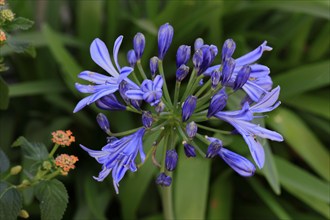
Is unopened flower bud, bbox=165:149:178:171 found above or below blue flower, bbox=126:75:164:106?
below

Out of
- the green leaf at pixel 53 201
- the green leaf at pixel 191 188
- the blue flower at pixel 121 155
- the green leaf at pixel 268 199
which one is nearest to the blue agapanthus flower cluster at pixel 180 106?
the blue flower at pixel 121 155

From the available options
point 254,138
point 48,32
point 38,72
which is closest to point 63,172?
point 254,138

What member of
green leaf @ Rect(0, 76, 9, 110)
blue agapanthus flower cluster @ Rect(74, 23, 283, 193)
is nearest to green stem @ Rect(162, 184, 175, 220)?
blue agapanthus flower cluster @ Rect(74, 23, 283, 193)

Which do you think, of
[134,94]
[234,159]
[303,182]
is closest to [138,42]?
[134,94]

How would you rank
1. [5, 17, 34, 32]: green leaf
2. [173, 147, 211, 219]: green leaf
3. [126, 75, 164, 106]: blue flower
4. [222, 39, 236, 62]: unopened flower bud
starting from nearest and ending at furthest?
[126, 75, 164, 106]: blue flower
[222, 39, 236, 62]: unopened flower bud
[5, 17, 34, 32]: green leaf
[173, 147, 211, 219]: green leaf

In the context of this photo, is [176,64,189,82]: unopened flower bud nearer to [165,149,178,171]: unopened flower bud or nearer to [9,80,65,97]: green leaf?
[165,149,178,171]: unopened flower bud

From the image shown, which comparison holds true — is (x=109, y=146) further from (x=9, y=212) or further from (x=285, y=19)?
(x=285, y=19)

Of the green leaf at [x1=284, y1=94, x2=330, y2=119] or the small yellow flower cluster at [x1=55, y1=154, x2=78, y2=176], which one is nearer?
the small yellow flower cluster at [x1=55, y1=154, x2=78, y2=176]

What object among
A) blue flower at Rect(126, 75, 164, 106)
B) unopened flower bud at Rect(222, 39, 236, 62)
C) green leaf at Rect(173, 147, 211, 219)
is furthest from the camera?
green leaf at Rect(173, 147, 211, 219)
